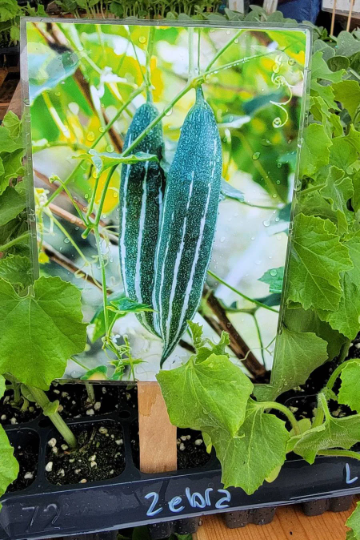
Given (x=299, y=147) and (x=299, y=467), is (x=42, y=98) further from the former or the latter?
(x=299, y=467)

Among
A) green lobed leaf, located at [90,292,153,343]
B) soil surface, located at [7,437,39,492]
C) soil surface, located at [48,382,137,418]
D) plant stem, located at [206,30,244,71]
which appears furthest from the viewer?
soil surface, located at [48,382,137,418]

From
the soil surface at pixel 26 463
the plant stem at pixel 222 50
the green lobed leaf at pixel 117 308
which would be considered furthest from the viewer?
the soil surface at pixel 26 463

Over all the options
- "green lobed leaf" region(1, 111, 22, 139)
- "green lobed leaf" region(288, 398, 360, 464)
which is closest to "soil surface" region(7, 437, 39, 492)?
"green lobed leaf" region(288, 398, 360, 464)

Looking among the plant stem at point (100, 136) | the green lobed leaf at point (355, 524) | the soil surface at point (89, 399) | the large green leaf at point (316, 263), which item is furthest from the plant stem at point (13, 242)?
the green lobed leaf at point (355, 524)

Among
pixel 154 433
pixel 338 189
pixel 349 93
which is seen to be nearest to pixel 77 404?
pixel 154 433

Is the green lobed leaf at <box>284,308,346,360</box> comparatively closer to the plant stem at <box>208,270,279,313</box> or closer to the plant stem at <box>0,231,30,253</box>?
the plant stem at <box>208,270,279,313</box>

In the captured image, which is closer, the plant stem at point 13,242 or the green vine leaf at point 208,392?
the green vine leaf at point 208,392

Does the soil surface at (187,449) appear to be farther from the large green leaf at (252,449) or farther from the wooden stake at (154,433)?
the large green leaf at (252,449)
